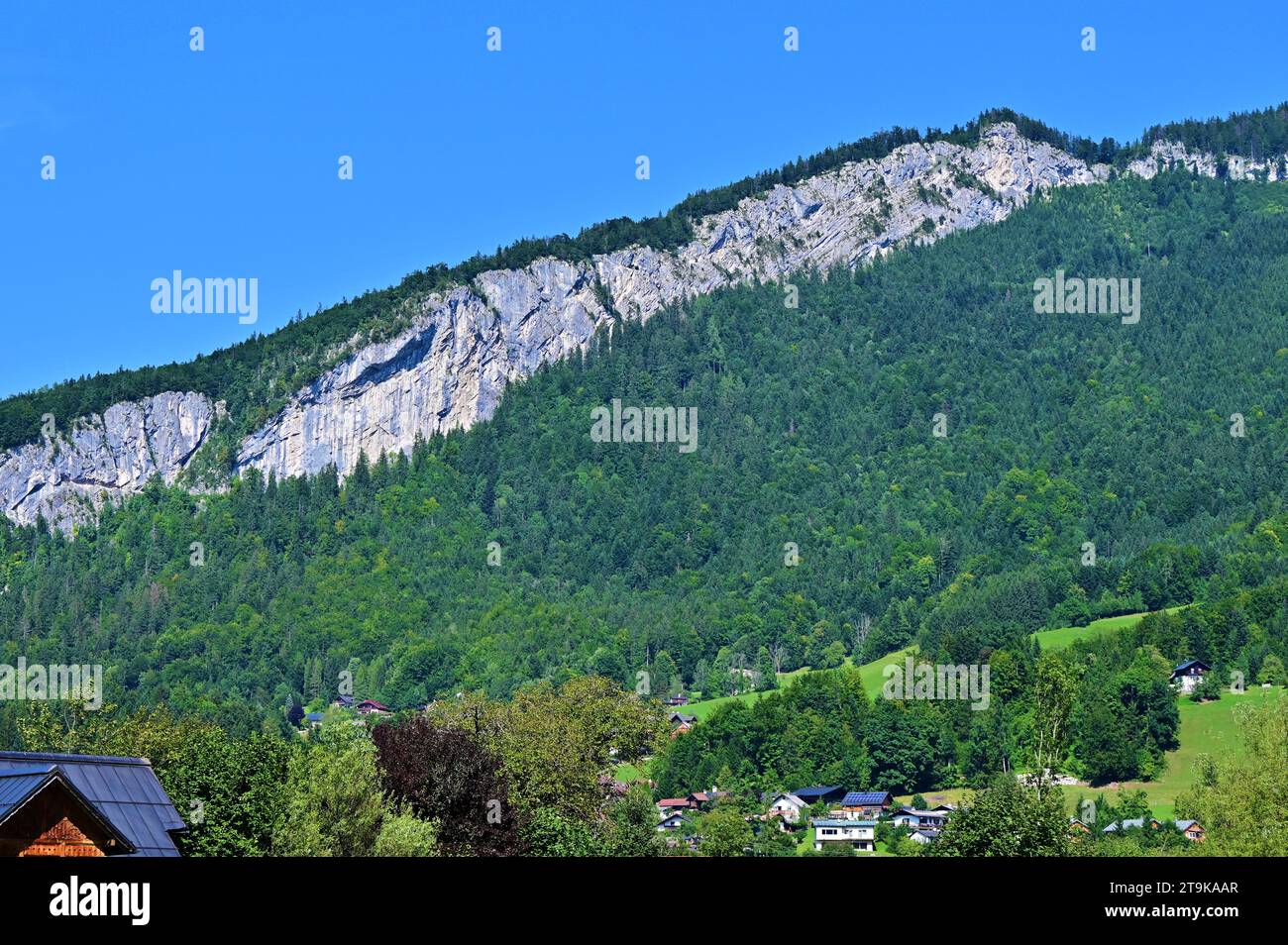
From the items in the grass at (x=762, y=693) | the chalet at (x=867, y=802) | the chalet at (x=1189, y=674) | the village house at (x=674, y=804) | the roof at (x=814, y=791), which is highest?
the chalet at (x=1189, y=674)

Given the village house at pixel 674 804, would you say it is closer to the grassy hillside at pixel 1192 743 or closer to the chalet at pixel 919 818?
the chalet at pixel 919 818

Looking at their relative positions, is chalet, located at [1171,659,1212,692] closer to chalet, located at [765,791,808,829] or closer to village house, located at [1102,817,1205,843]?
chalet, located at [765,791,808,829]

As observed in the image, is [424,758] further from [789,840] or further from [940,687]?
[940,687]

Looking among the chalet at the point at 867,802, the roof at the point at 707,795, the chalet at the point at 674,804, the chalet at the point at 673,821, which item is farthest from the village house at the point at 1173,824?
the chalet at the point at 674,804

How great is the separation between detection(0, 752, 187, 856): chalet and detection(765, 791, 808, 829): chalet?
309ft

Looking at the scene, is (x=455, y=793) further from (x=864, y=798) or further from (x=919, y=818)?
(x=864, y=798)

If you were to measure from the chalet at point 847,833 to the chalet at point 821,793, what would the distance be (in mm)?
11641

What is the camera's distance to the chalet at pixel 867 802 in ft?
443

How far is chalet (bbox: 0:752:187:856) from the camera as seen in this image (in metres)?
33.2

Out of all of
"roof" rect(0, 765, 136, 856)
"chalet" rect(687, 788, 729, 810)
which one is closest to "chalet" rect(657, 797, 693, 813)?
"chalet" rect(687, 788, 729, 810)
